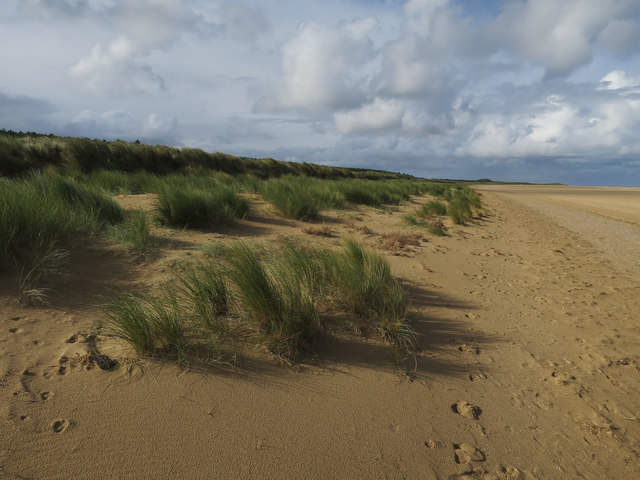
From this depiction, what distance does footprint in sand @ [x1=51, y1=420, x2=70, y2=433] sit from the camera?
5.24ft

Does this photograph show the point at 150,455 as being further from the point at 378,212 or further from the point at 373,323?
the point at 378,212

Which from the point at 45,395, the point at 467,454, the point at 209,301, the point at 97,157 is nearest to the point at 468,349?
the point at 467,454

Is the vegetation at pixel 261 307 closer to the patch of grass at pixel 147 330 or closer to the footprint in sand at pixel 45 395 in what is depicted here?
the patch of grass at pixel 147 330

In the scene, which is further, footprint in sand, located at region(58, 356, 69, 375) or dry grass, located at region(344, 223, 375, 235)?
dry grass, located at region(344, 223, 375, 235)

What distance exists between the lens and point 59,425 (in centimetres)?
163

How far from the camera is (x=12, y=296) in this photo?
102 inches

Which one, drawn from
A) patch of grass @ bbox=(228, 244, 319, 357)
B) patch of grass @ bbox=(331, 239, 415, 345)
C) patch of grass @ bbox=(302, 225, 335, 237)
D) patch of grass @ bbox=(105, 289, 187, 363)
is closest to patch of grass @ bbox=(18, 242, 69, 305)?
patch of grass @ bbox=(105, 289, 187, 363)

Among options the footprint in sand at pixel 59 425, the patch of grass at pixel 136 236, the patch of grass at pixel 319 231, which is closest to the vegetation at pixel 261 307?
the footprint in sand at pixel 59 425

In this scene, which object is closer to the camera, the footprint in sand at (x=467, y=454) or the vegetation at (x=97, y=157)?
the footprint in sand at (x=467, y=454)

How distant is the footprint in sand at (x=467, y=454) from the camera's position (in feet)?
5.83

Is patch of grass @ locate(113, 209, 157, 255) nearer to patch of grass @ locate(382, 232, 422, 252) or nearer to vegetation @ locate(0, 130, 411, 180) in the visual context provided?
patch of grass @ locate(382, 232, 422, 252)

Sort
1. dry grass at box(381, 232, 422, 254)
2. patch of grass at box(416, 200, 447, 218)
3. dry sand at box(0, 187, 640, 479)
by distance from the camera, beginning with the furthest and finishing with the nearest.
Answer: patch of grass at box(416, 200, 447, 218), dry grass at box(381, 232, 422, 254), dry sand at box(0, 187, 640, 479)

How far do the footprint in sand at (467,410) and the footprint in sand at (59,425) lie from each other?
7.05 feet

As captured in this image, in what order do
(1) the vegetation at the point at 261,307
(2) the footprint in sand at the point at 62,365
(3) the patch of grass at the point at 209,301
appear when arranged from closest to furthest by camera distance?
(2) the footprint in sand at the point at 62,365
(1) the vegetation at the point at 261,307
(3) the patch of grass at the point at 209,301
